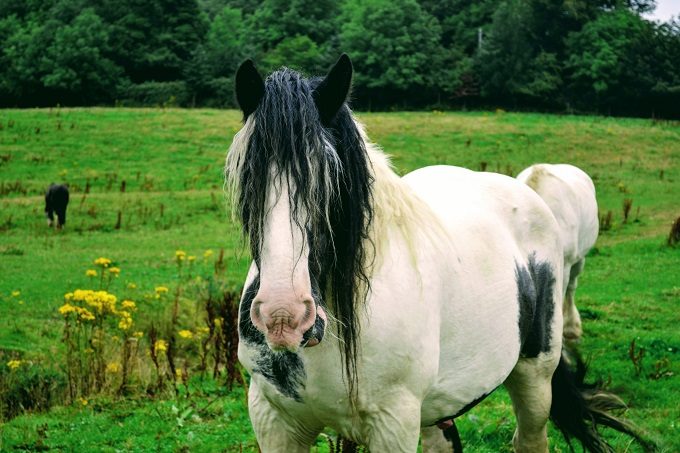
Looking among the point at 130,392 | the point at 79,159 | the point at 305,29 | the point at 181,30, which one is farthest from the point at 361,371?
the point at 305,29

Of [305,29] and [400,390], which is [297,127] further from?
[305,29]

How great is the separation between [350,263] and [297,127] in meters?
0.53

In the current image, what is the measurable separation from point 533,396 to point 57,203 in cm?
1527

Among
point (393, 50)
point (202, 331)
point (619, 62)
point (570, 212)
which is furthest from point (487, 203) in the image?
point (393, 50)

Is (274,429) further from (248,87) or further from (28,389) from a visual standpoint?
(28,389)

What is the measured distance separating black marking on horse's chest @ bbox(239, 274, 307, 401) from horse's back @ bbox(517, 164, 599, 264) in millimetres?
5685

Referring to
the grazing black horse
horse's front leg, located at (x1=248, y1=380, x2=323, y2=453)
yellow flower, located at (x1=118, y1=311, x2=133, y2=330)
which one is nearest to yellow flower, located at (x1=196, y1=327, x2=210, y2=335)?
yellow flower, located at (x1=118, y1=311, x2=133, y2=330)

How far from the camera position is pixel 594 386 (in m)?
4.44

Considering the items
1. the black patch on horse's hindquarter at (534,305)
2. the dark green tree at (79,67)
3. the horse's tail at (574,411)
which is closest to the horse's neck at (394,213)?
the black patch on horse's hindquarter at (534,305)

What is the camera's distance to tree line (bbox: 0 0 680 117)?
5297cm

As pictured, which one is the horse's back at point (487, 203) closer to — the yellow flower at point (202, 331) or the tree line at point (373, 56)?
the yellow flower at point (202, 331)

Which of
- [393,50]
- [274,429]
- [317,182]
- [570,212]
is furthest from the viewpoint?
[393,50]

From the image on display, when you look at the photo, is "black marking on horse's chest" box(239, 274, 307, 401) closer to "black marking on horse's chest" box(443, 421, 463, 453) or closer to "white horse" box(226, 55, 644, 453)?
"white horse" box(226, 55, 644, 453)

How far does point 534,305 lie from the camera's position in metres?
3.69
